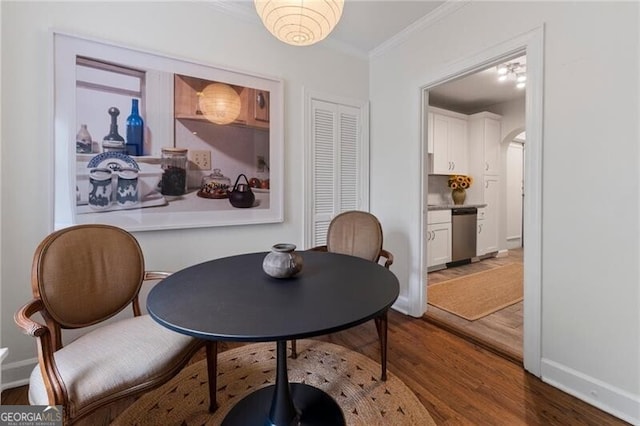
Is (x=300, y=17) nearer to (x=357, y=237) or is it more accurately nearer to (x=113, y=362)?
(x=357, y=237)

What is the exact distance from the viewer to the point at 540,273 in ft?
5.61

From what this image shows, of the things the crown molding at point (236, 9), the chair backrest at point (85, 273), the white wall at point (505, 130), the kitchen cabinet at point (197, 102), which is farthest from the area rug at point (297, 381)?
the white wall at point (505, 130)

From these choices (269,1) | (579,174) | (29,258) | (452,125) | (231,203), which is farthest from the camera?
(452,125)

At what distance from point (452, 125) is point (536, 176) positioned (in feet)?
9.90

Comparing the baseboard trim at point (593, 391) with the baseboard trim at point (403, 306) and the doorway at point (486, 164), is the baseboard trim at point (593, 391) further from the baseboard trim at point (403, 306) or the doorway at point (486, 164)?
the doorway at point (486, 164)

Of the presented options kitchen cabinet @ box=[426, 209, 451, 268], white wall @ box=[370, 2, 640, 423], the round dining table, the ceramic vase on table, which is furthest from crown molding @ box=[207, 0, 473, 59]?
kitchen cabinet @ box=[426, 209, 451, 268]

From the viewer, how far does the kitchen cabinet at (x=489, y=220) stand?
4.50 metres

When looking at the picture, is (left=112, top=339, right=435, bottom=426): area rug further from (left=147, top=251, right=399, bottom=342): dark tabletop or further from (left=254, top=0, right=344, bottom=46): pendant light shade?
(left=254, top=0, right=344, bottom=46): pendant light shade

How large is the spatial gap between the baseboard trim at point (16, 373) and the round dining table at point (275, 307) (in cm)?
120

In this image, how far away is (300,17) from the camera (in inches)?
50.6

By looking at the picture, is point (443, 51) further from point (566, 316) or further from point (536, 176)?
point (566, 316)

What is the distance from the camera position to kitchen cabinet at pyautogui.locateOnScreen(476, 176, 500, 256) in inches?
177

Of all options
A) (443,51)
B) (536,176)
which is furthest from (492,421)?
(443,51)

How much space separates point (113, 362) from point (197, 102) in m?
1.72
